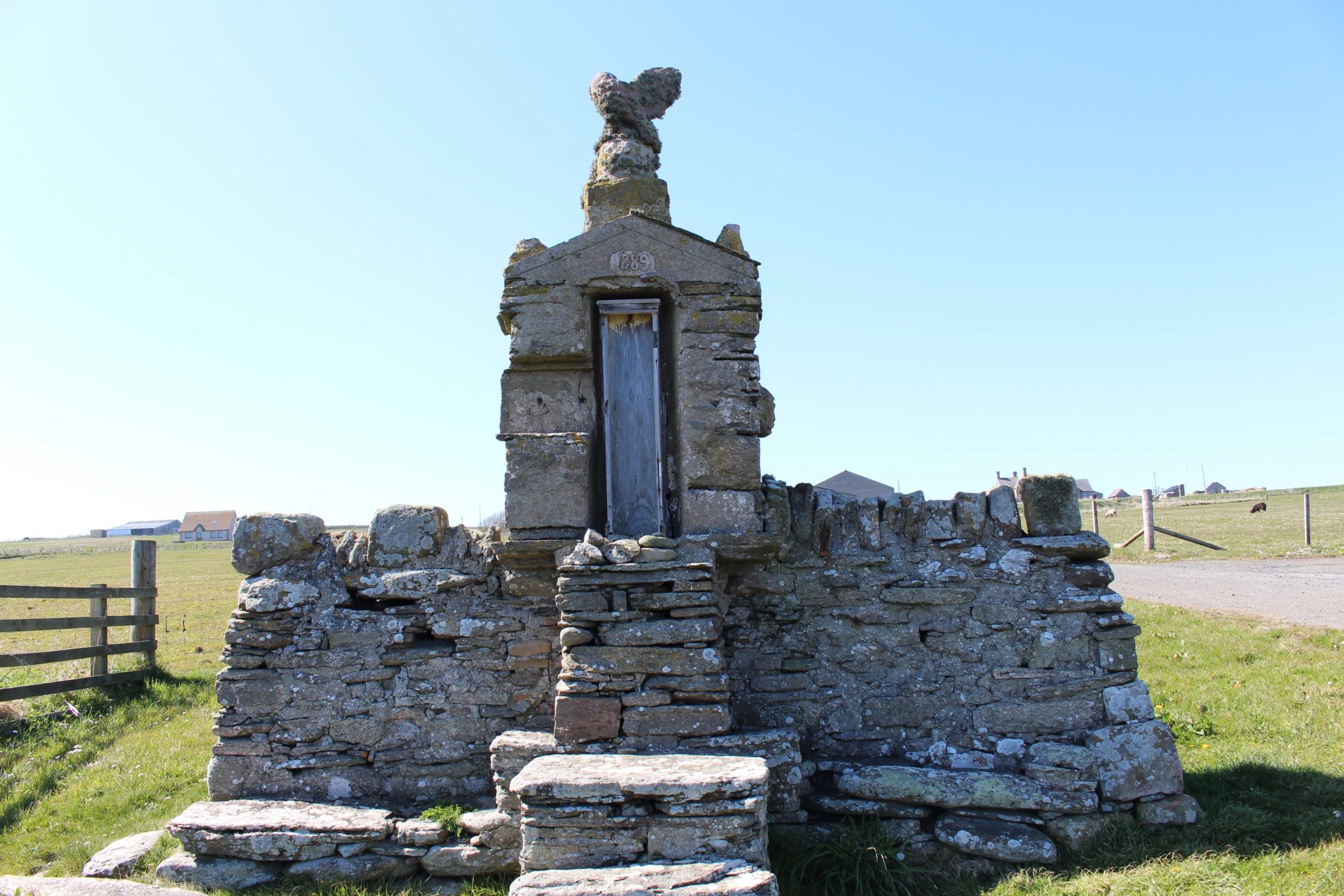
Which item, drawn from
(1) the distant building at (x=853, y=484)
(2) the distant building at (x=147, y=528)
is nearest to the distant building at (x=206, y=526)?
(2) the distant building at (x=147, y=528)

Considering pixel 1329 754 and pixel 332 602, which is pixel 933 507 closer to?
pixel 1329 754

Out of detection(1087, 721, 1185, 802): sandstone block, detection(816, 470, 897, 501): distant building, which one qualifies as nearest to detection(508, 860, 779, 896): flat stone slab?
detection(1087, 721, 1185, 802): sandstone block

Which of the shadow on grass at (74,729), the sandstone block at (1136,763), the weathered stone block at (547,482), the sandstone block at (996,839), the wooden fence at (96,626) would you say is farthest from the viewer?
the wooden fence at (96,626)

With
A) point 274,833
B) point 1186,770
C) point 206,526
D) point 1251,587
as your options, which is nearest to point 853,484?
point 1251,587

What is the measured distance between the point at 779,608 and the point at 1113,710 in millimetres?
2349

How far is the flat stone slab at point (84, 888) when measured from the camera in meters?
5.02

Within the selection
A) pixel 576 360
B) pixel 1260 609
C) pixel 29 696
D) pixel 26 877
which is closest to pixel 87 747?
pixel 29 696

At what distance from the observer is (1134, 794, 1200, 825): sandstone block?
544cm

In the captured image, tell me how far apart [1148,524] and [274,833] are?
2209cm

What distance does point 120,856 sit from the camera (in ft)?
18.9

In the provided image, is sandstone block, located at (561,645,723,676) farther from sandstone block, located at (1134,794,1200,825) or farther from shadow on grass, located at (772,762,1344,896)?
sandstone block, located at (1134,794,1200,825)

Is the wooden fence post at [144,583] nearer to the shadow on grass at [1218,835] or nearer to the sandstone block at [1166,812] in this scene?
the shadow on grass at [1218,835]

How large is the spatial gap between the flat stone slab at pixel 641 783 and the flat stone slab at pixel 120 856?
3.26 metres

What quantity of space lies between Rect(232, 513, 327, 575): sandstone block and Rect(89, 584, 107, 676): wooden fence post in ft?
18.4
